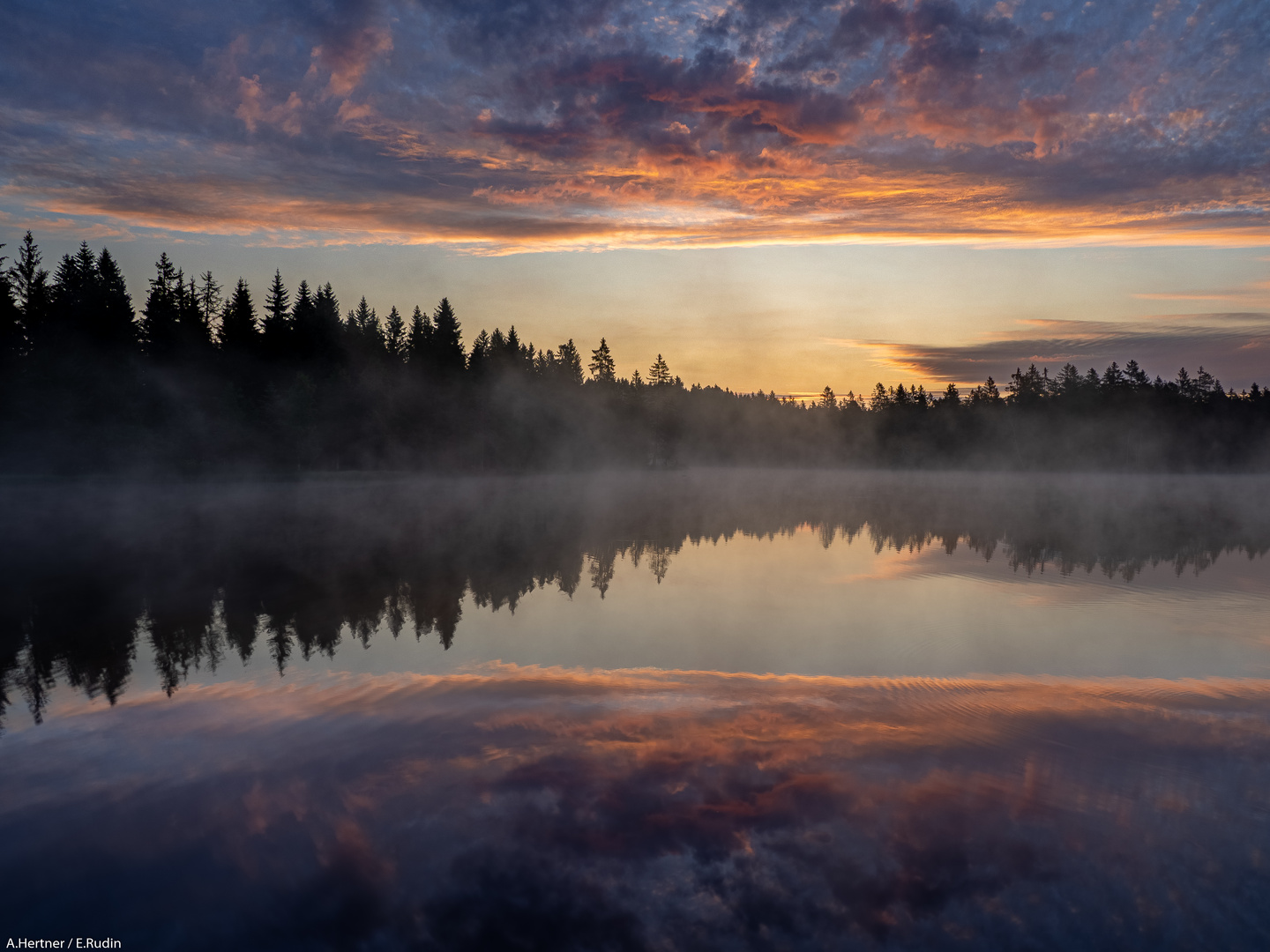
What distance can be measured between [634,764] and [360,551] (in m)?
17.8

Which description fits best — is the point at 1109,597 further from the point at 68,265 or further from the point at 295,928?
the point at 68,265

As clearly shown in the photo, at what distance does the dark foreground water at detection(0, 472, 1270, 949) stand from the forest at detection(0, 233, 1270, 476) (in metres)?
50.0

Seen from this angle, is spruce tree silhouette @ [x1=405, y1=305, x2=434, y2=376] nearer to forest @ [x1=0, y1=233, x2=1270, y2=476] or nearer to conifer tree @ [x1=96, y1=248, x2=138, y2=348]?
forest @ [x1=0, y1=233, x2=1270, y2=476]

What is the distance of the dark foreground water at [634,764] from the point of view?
4.85 meters

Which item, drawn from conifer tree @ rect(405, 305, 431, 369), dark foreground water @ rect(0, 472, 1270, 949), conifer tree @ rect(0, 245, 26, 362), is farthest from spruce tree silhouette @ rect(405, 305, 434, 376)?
dark foreground water @ rect(0, 472, 1270, 949)

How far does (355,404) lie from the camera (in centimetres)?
7319

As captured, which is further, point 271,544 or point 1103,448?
point 1103,448

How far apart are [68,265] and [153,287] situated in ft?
29.3

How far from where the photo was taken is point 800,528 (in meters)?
30.9

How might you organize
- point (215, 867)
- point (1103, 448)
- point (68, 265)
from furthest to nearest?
point (1103, 448), point (68, 265), point (215, 867)

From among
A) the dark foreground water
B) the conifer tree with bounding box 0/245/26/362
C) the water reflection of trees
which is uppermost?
the conifer tree with bounding box 0/245/26/362

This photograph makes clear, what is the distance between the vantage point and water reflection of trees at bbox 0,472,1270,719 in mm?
12078

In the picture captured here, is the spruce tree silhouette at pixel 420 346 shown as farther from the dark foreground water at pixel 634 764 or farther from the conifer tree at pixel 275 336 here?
the dark foreground water at pixel 634 764

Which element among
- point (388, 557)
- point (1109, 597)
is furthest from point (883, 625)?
point (388, 557)
